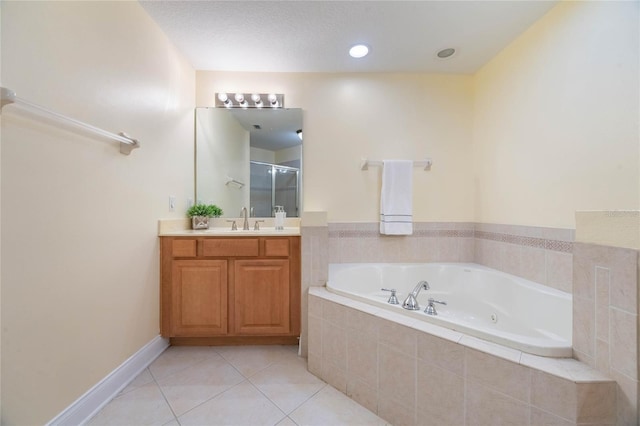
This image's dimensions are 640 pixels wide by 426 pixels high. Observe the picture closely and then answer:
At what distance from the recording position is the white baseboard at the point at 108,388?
3.42 ft

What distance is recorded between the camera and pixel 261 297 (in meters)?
1.74

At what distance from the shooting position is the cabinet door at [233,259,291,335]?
67.8 inches

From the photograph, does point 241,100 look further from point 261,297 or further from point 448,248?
point 448,248

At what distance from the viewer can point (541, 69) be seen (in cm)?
154

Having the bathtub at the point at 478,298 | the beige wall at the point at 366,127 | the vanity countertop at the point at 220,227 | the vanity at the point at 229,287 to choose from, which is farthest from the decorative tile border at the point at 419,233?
the vanity at the point at 229,287

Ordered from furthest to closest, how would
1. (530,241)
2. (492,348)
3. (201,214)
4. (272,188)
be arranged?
(272,188), (201,214), (530,241), (492,348)

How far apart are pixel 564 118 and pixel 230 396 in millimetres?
2522

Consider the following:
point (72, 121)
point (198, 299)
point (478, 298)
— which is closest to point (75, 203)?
point (72, 121)

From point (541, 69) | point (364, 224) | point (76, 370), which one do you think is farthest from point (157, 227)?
point (541, 69)

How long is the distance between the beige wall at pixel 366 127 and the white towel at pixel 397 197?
94 mm

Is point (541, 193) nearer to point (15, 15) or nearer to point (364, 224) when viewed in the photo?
point (364, 224)

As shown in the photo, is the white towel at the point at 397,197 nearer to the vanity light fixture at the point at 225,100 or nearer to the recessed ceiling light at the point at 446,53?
the recessed ceiling light at the point at 446,53

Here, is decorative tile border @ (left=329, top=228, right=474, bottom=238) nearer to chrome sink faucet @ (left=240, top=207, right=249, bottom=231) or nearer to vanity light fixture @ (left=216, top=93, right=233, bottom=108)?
chrome sink faucet @ (left=240, top=207, right=249, bottom=231)

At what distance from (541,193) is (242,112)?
→ 2.46m
